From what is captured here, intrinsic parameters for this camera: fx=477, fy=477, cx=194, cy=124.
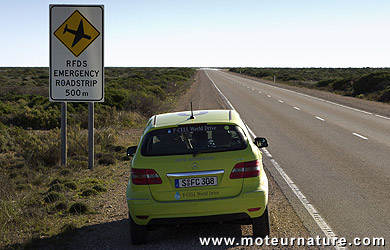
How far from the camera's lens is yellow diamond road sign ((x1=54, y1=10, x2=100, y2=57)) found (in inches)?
397

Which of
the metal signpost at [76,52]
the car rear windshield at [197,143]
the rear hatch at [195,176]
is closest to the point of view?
the rear hatch at [195,176]

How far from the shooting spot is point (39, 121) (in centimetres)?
1756

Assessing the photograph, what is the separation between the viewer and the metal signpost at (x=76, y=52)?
33.1 ft

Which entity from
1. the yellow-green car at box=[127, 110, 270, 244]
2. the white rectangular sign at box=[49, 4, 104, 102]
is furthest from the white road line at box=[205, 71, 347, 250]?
the white rectangular sign at box=[49, 4, 104, 102]

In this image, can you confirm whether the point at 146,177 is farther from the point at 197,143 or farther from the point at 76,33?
the point at 76,33

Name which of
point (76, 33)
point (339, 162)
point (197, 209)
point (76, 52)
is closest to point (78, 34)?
point (76, 33)

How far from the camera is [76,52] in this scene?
401 inches

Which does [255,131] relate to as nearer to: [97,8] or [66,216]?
[97,8]

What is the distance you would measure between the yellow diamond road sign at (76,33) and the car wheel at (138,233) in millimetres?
5704

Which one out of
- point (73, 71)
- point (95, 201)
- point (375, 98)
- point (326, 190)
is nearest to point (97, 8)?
point (73, 71)

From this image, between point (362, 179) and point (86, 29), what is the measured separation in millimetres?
6368

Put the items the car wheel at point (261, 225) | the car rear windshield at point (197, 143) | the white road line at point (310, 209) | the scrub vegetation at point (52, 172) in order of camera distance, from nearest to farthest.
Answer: the car rear windshield at point (197, 143) → the car wheel at point (261, 225) → the white road line at point (310, 209) → the scrub vegetation at point (52, 172)

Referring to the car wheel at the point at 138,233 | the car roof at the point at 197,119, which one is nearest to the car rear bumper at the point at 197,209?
the car wheel at the point at 138,233

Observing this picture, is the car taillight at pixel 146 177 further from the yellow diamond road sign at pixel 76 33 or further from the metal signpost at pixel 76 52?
the yellow diamond road sign at pixel 76 33
